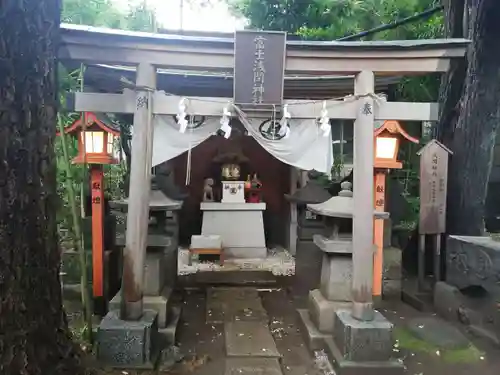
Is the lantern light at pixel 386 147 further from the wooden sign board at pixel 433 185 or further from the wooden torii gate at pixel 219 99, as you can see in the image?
the wooden torii gate at pixel 219 99

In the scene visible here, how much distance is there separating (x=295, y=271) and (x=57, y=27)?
872 cm

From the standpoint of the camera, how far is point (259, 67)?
562cm

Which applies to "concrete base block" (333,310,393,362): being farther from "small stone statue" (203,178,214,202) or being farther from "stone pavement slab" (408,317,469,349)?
"small stone statue" (203,178,214,202)

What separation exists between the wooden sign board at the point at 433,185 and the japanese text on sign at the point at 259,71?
3.83 metres

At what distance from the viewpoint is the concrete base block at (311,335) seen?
631 cm

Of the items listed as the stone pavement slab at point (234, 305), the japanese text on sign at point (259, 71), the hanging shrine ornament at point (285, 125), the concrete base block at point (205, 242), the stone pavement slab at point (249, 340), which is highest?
the japanese text on sign at point (259, 71)

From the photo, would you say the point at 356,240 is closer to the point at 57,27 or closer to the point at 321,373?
the point at 321,373

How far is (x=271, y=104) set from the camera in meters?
5.70

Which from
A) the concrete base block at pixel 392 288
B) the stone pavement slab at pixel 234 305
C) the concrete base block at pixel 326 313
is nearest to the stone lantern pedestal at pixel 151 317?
the stone pavement slab at pixel 234 305

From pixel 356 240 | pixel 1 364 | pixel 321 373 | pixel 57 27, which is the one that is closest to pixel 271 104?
pixel 356 240

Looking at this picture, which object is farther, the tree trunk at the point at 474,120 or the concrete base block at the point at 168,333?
the tree trunk at the point at 474,120

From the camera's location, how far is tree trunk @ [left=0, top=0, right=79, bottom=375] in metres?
3.07

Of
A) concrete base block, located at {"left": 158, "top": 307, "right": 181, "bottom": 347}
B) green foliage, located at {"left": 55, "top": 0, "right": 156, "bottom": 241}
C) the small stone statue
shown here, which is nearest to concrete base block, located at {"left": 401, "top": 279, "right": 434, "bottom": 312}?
concrete base block, located at {"left": 158, "top": 307, "right": 181, "bottom": 347}

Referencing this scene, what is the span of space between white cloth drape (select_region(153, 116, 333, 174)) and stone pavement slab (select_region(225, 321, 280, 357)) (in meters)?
2.55
